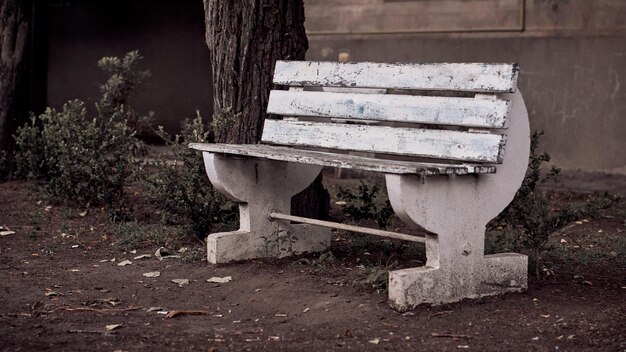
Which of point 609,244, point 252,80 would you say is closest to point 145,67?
point 252,80

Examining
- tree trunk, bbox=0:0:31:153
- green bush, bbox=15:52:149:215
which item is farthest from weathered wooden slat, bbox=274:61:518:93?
tree trunk, bbox=0:0:31:153

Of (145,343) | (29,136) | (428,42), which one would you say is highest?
(428,42)

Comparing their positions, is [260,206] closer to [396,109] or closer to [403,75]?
[396,109]

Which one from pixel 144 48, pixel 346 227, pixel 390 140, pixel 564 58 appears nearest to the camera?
pixel 390 140

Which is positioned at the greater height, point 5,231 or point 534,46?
point 534,46

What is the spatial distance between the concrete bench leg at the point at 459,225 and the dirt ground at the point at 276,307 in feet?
0.28

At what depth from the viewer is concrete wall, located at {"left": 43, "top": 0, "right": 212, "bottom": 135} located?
45.1 ft

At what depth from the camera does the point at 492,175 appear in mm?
5094

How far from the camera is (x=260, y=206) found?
6090 millimetres

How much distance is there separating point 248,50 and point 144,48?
760 centimetres

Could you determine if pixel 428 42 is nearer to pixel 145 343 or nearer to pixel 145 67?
pixel 145 67

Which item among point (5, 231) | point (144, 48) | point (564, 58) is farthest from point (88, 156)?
point (144, 48)

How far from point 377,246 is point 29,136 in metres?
3.79

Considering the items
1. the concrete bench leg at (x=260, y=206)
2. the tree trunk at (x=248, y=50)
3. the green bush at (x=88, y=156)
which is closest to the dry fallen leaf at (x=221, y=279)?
the concrete bench leg at (x=260, y=206)
